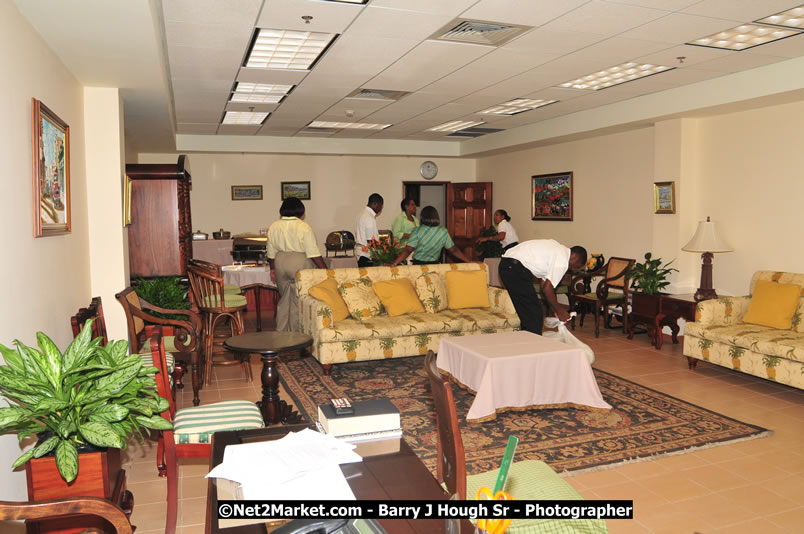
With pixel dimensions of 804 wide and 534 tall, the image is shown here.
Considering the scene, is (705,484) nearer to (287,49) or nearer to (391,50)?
(391,50)

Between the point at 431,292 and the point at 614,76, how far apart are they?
9.98 ft

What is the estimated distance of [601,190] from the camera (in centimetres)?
923

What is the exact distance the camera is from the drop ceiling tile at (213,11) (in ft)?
13.2

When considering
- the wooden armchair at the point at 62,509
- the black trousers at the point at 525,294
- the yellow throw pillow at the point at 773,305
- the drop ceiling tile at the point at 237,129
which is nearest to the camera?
the wooden armchair at the point at 62,509

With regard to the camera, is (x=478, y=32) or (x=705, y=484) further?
(x=478, y=32)

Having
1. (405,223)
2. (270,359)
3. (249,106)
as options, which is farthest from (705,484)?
(249,106)

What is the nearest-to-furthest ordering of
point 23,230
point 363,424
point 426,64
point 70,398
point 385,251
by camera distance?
Result: point 363,424
point 70,398
point 23,230
point 426,64
point 385,251

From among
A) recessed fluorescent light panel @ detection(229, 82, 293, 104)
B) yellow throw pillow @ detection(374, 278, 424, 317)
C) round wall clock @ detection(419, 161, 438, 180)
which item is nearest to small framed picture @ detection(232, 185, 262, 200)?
round wall clock @ detection(419, 161, 438, 180)

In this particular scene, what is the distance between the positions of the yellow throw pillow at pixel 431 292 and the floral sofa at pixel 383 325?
88 millimetres

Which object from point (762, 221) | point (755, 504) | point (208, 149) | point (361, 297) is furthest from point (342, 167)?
point (755, 504)

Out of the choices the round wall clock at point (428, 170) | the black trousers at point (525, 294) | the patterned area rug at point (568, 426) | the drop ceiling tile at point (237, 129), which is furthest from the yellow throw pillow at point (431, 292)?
the round wall clock at point (428, 170)

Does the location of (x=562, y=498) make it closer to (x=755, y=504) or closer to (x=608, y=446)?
(x=755, y=504)

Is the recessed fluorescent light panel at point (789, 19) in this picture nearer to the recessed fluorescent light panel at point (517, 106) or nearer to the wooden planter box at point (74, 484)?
the recessed fluorescent light panel at point (517, 106)

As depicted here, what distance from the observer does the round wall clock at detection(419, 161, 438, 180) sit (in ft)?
41.7
